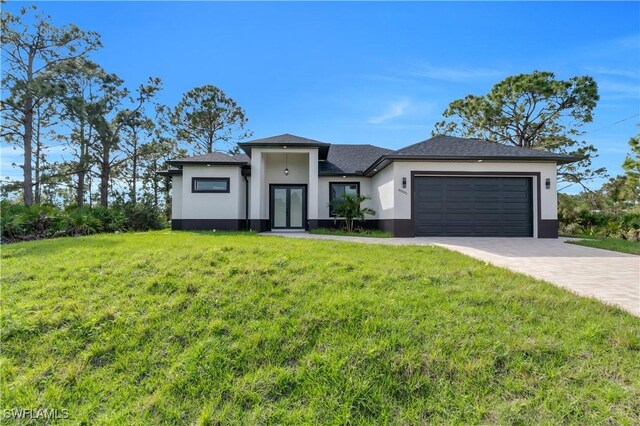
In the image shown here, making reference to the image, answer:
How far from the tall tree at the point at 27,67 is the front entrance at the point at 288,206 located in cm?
1391

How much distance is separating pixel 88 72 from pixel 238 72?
11.3 meters

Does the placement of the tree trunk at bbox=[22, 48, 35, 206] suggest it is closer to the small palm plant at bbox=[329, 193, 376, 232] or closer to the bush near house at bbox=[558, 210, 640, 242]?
the small palm plant at bbox=[329, 193, 376, 232]

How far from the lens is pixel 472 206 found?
11.2m

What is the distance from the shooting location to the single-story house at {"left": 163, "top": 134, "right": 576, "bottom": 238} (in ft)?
36.3

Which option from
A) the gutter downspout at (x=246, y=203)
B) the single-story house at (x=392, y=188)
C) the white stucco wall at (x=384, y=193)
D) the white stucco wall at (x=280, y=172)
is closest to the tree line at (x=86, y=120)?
the single-story house at (x=392, y=188)

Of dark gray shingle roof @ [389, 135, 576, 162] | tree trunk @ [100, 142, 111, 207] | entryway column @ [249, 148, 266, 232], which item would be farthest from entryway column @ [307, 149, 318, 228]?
tree trunk @ [100, 142, 111, 207]

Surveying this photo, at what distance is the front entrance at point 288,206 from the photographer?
14.6 meters

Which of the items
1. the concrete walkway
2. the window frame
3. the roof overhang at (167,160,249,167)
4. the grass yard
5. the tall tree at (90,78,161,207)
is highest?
the tall tree at (90,78,161,207)

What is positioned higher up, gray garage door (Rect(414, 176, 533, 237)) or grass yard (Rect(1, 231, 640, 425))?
gray garage door (Rect(414, 176, 533, 237))

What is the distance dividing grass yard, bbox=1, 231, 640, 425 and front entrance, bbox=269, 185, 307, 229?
10.2 m

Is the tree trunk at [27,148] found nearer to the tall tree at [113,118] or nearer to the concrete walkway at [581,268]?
the tall tree at [113,118]

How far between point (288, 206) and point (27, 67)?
17797 mm


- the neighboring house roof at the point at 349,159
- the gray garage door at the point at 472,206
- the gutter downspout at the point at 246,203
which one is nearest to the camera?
the gray garage door at the point at 472,206

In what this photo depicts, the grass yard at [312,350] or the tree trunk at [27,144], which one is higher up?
the tree trunk at [27,144]
